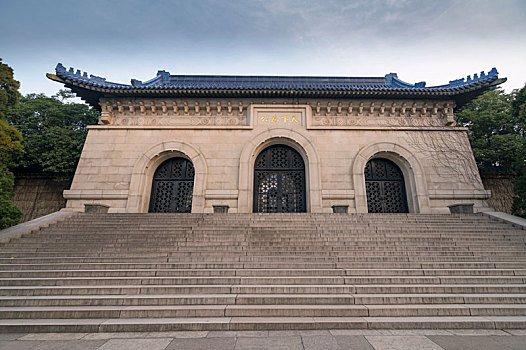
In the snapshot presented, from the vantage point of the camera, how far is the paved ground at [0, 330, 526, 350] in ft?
8.55

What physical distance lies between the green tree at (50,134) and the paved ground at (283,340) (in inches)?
477

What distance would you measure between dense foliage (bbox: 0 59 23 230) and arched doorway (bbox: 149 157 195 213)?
4499 millimetres

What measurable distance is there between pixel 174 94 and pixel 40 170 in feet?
29.7

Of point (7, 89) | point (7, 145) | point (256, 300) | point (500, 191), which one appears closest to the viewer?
point (256, 300)

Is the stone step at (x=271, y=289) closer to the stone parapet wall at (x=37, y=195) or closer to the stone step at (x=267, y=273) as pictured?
the stone step at (x=267, y=273)

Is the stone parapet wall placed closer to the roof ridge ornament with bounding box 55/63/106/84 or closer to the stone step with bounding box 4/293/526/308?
the roof ridge ornament with bounding box 55/63/106/84

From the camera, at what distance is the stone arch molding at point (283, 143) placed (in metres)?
10.1

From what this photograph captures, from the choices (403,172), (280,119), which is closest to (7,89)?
(280,119)

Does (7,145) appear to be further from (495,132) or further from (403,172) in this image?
(495,132)

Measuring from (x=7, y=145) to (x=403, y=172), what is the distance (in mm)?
16246

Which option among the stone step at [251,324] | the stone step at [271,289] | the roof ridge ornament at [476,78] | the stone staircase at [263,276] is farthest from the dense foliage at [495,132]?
the stone step at [251,324]

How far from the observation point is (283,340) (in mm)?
2754

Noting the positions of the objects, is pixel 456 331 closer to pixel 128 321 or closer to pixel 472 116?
pixel 128 321

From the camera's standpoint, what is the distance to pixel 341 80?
645 inches
